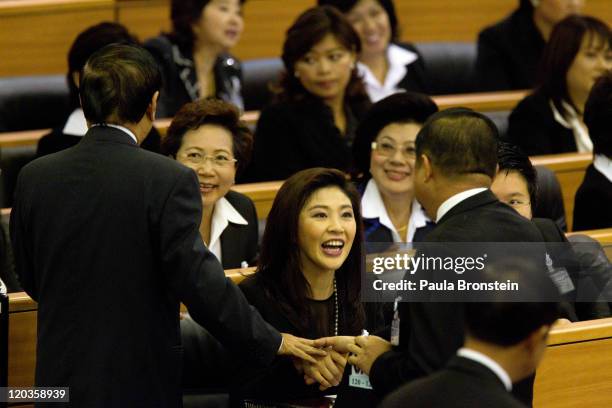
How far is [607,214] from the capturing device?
312 cm

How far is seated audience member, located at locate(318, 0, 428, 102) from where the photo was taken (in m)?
4.22

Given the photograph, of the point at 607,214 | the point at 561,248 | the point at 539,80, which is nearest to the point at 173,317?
the point at 561,248

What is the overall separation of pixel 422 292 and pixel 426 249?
0.24 feet

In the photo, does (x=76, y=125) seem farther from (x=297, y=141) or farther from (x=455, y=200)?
(x=455, y=200)

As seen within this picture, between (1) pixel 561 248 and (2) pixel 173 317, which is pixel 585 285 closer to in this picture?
(1) pixel 561 248

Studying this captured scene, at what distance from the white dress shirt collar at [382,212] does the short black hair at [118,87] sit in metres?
1.12

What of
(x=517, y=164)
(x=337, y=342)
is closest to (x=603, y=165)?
(x=517, y=164)

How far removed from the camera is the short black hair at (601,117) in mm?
3117

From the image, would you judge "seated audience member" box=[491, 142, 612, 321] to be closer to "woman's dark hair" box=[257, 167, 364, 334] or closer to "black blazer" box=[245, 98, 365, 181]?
"woman's dark hair" box=[257, 167, 364, 334]

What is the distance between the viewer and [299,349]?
238cm

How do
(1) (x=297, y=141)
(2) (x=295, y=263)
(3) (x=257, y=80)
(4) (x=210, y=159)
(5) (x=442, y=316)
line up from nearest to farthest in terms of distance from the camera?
(5) (x=442, y=316), (2) (x=295, y=263), (4) (x=210, y=159), (1) (x=297, y=141), (3) (x=257, y=80)

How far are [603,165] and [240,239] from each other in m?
0.98

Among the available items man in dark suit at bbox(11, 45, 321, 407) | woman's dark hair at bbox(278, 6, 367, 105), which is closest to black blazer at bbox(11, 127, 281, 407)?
man in dark suit at bbox(11, 45, 321, 407)

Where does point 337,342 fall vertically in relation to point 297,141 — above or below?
below
